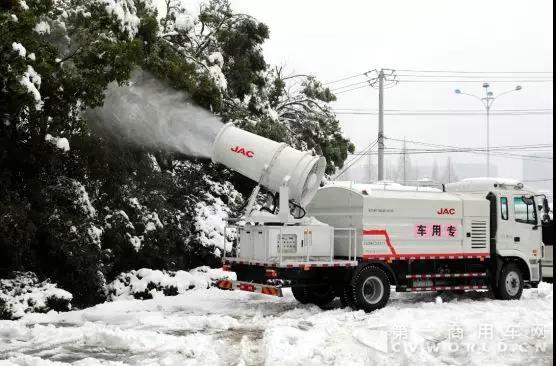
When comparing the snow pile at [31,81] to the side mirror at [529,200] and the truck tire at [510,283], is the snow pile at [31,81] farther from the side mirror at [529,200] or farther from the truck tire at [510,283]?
the side mirror at [529,200]

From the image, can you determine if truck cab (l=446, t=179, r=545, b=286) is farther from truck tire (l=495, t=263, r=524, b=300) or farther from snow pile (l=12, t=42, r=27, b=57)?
snow pile (l=12, t=42, r=27, b=57)

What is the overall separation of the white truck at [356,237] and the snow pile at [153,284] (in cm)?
251

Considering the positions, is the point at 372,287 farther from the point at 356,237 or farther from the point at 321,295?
the point at 321,295

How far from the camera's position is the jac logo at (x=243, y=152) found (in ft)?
44.7

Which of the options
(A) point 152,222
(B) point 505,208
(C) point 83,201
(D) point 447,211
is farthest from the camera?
(A) point 152,222

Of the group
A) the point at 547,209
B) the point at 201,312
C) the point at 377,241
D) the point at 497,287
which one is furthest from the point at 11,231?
the point at 547,209

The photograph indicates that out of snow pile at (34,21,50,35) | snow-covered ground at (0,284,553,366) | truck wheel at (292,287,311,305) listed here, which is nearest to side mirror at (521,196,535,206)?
snow-covered ground at (0,284,553,366)

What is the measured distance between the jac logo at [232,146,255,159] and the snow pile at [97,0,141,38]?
3125 mm

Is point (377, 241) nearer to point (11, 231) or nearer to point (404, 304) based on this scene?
point (404, 304)

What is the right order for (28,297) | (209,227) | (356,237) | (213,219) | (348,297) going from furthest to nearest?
(213,219) < (209,227) < (356,237) < (348,297) < (28,297)

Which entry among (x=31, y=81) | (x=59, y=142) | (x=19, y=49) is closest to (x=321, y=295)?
(x=59, y=142)

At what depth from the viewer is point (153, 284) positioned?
15648 mm

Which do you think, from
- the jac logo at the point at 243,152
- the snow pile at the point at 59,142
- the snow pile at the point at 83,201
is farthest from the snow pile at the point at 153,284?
the jac logo at the point at 243,152

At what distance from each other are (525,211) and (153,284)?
8.82 metres
